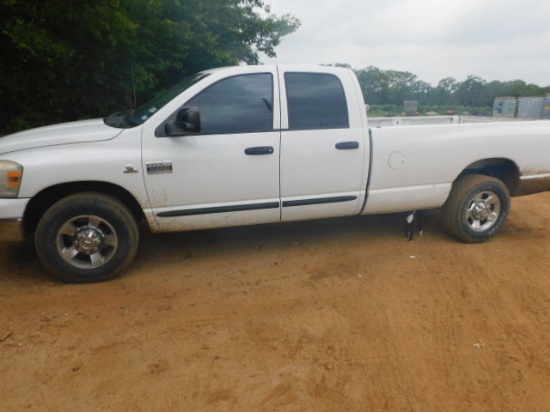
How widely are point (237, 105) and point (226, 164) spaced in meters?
0.55

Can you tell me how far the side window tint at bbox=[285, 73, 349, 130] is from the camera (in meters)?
3.92

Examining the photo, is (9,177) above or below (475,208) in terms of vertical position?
above

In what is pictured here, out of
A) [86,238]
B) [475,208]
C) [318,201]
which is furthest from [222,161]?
[475,208]

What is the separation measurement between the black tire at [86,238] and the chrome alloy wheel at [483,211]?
3.55 m

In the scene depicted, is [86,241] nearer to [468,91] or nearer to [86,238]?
[86,238]

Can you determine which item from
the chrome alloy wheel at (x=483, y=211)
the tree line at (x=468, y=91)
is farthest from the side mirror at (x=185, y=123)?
the tree line at (x=468, y=91)

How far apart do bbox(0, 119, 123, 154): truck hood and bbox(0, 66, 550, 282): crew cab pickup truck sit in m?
0.01

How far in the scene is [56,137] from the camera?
3.53 m

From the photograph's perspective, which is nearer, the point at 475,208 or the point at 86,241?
the point at 86,241

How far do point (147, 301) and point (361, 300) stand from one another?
5.72ft

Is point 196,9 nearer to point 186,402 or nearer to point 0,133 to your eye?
point 0,133

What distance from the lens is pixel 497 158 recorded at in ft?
15.1

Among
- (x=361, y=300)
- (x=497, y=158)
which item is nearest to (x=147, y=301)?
(x=361, y=300)

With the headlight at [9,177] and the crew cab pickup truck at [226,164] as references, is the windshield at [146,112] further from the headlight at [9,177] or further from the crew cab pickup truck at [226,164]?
the headlight at [9,177]
